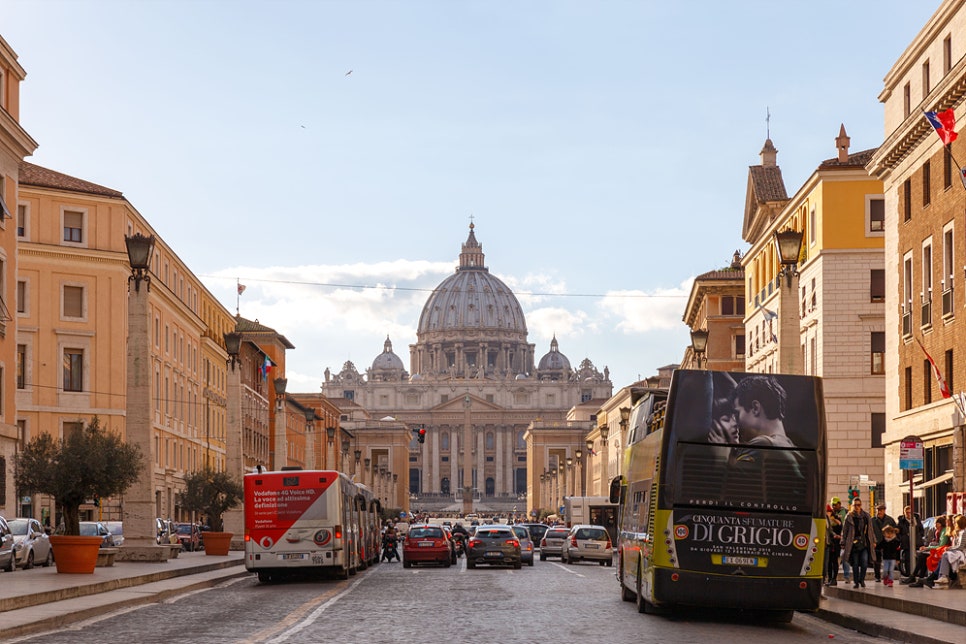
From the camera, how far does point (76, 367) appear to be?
6519 cm

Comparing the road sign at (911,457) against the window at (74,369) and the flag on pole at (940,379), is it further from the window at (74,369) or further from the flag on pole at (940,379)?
the window at (74,369)

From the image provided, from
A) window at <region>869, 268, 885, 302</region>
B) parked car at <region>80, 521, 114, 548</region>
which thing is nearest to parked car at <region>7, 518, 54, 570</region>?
parked car at <region>80, 521, 114, 548</region>

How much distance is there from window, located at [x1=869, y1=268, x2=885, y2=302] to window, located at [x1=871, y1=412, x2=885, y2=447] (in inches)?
167

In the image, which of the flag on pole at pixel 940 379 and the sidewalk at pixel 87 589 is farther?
the flag on pole at pixel 940 379

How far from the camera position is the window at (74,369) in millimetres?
64812

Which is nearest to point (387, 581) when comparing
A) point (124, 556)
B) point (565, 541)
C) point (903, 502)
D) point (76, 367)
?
point (124, 556)

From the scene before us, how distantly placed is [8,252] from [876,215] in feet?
98.7

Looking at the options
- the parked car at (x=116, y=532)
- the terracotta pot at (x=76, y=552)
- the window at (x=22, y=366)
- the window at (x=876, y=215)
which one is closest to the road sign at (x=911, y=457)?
the terracotta pot at (x=76, y=552)

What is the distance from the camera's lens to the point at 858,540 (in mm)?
31156

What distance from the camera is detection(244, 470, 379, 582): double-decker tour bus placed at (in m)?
37.0

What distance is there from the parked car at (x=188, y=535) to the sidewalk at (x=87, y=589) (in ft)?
64.9

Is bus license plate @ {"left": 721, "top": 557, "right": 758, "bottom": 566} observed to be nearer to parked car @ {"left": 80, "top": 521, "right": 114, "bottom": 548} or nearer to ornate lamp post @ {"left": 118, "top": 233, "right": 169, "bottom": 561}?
ornate lamp post @ {"left": 118, "top": 233, "right": 169, "bottom": 561}

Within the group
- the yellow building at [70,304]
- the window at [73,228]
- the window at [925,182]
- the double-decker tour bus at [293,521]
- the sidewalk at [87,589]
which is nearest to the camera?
the sidewalk at [87,589]

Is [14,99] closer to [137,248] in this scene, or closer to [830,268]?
[137,248]
